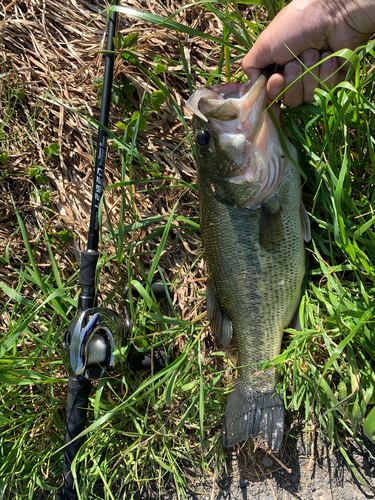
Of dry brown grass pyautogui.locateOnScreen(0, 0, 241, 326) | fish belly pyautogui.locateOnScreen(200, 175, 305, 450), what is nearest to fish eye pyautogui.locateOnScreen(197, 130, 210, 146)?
fish belly pyautogui.locateOnScreen(200, 175, 305, 450)

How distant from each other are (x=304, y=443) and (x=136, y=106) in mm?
2564

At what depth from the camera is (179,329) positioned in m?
2.34

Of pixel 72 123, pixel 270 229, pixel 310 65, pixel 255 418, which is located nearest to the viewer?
pixel 310 65

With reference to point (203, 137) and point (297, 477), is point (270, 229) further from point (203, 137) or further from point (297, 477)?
point (297, 477)

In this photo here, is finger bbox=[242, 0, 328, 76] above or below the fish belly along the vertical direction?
above

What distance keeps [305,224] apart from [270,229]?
23 cm

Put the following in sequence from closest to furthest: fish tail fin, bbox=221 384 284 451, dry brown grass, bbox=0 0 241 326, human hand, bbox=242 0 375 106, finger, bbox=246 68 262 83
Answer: human hand, bbox=242 0 375 106 < finger, bbox=246 68 262 83 < fish tail fin, bbox=221 384 284 451 < dry brown grass, bbox=0 0 241 326

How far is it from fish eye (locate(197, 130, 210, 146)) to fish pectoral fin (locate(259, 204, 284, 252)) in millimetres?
459

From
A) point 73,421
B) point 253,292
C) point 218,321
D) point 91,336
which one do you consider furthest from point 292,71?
point 73,421

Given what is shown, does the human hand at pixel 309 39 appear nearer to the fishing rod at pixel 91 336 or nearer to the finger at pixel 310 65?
the finger at pixel 310 65

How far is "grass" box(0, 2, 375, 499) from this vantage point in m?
1.99

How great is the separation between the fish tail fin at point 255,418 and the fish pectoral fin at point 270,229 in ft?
3.00

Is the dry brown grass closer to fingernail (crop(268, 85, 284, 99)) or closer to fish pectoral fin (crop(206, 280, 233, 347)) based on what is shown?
fish pectoral fin (crop(206, 280, 233, 347))

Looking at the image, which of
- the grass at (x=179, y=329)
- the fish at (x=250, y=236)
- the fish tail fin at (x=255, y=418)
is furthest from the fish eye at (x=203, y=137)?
the fish tail fin at (x=255, y=418)
